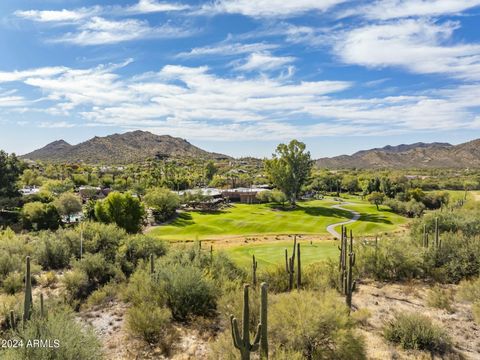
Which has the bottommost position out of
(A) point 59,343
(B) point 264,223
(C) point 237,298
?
(B) point 264,223

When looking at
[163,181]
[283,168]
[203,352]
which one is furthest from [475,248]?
[163,181]

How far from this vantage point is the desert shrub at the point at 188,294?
44.1 feet

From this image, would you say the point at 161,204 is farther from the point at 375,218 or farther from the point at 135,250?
the point at 135,250

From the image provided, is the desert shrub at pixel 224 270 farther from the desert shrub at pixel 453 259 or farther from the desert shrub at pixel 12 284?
the desert shrub at pixel 453 259

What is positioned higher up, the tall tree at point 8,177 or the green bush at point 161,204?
the tall tree at point 8,177

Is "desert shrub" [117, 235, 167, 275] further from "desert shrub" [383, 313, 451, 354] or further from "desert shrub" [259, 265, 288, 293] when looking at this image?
"desert shrub" [383, 313, 451, 354]

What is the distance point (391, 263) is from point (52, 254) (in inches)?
778

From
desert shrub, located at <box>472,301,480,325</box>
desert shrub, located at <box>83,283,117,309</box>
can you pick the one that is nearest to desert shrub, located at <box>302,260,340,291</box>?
desert shrub, located at <box>472,301,480,325</box>

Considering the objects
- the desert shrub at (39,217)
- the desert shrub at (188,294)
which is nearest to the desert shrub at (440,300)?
the desert shrub at (188,294)

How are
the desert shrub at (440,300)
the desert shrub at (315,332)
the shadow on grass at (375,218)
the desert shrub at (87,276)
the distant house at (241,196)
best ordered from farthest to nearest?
the distant house at (241,196)
the shadow on grass at (375,218)
the desert shrub at (87,276)
the desert shrub at (440,300)
the desert shrub at (315,332)

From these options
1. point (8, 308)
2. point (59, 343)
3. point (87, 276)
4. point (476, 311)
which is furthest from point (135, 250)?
point (476, 311)

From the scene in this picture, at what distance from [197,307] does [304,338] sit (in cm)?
533

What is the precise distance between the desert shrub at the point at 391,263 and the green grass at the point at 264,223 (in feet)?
95.4

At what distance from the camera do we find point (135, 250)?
21.6 meters
